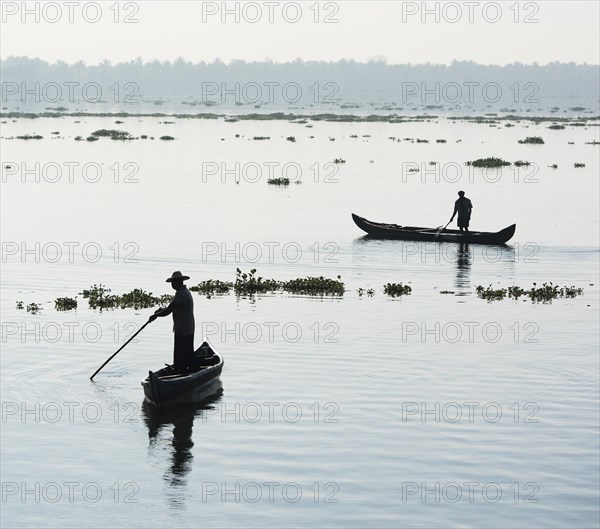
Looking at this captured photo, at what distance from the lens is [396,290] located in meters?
36.4

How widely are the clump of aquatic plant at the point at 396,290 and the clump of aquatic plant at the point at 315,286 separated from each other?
1.37m

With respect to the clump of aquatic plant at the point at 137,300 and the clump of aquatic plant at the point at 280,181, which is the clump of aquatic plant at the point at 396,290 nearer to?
the clump of aquatic plant at the point at 137,300

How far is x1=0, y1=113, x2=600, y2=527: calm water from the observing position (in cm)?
1833

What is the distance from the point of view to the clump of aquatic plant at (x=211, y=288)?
36250 millimetres

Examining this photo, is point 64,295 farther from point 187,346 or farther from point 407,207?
point 407,207

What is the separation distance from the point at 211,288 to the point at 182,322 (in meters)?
12.5

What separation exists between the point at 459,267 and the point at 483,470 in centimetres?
2312

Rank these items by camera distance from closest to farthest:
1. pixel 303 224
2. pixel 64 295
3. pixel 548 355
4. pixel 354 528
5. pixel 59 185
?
pixel 354 528, pixel 548 355, pixel 64 295, pixel 303 224, pixel 59 185

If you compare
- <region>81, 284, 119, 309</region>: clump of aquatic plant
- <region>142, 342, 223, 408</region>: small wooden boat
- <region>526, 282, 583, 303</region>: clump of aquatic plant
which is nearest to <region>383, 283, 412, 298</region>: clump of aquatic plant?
<region>526, 282, 583, 303</region>: clump of aquatic plant

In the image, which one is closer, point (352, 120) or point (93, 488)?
point (93, 488)

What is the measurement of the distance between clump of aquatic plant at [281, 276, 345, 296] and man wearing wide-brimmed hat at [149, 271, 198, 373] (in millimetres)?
12437

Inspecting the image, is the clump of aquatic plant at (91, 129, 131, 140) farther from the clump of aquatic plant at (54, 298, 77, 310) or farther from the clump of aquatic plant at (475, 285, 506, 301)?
the clump of aquatic plant at (54, 298, 77, 310)

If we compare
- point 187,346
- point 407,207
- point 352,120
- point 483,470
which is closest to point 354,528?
point 483,470

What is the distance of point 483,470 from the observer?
1955 cm
